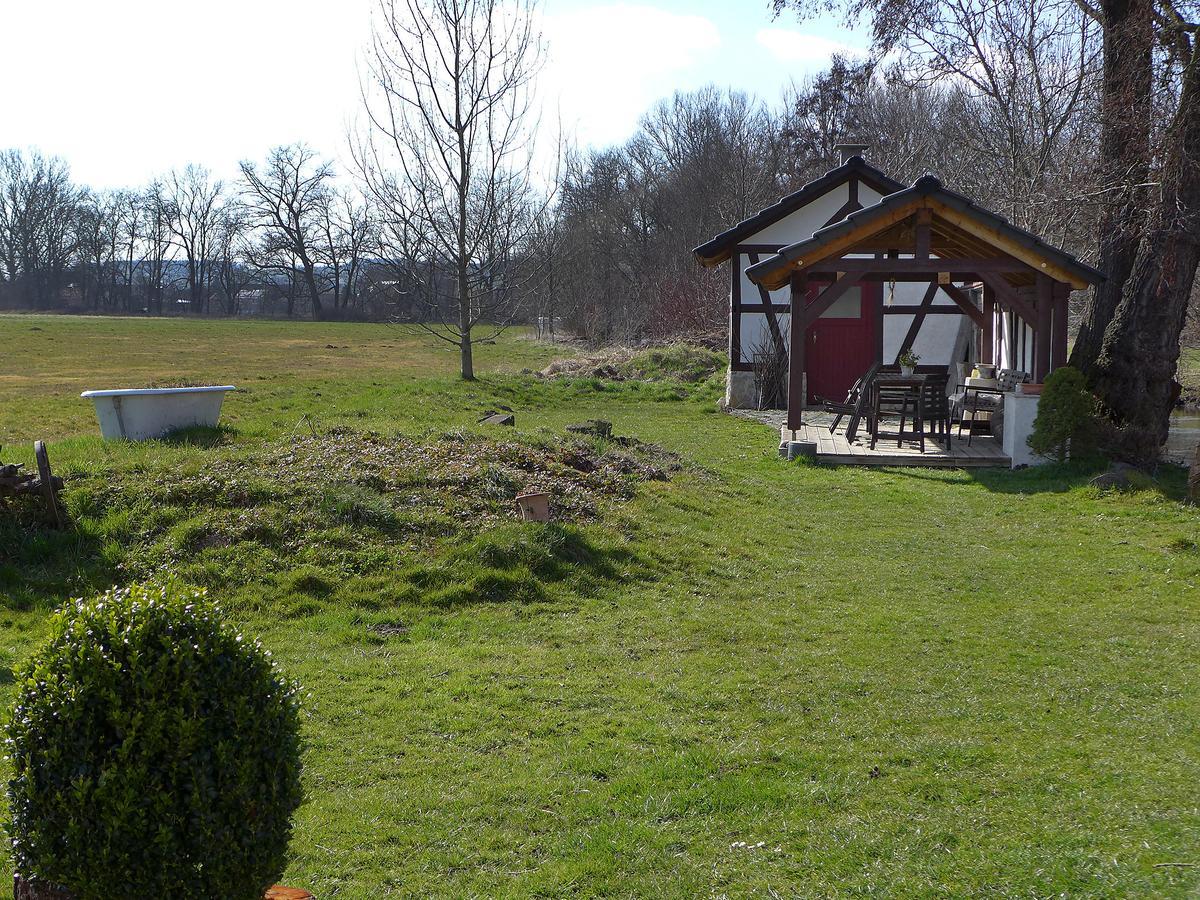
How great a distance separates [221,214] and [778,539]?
7930cm

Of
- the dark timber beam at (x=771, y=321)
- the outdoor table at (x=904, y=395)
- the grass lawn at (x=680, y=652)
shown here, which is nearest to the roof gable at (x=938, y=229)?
the outdoor table at (x=904, y=395)

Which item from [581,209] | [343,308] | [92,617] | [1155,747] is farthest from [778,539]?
[343,308]

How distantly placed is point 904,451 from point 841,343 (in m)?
7.28

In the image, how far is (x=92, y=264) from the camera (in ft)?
254

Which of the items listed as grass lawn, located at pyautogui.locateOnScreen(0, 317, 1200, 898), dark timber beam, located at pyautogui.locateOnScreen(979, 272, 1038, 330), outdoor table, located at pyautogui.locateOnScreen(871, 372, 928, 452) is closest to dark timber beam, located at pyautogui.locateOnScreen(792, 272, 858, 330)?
outdoor table, located at pyautogui.locateOnScreen(871, 372, 928, 452)

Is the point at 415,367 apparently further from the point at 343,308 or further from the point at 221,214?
the point at 221,214

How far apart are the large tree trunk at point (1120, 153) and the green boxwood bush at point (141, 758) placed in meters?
12.2

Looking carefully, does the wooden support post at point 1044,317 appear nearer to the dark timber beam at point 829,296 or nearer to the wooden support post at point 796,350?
the dark timber beam at point 829,296

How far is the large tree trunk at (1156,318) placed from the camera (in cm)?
1160

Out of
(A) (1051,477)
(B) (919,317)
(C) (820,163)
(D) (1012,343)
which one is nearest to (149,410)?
(A) (1051,477)

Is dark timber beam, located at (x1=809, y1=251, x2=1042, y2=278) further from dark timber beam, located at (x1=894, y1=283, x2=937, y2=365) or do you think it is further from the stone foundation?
the stone foundation

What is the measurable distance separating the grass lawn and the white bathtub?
46cm

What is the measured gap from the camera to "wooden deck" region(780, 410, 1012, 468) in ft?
43.1

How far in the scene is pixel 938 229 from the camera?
14.2 metres
